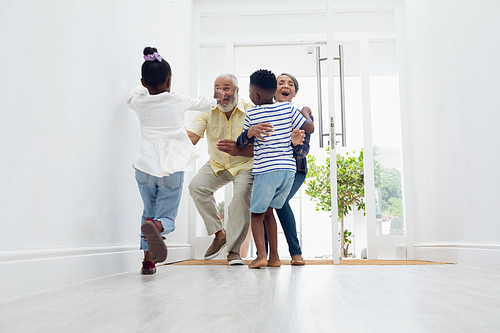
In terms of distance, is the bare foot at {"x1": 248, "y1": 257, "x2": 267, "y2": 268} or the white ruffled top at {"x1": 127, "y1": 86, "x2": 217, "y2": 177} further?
the bare foot at {"x1": 248, "y1": 257, "x2": 267, "y2": 268}

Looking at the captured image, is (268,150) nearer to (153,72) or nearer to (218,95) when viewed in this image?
(218,95)

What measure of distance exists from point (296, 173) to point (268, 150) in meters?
0.46

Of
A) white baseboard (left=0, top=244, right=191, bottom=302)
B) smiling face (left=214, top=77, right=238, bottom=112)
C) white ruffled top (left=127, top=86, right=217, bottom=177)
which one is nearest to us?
white baseboard (left=0, top=244, right=191, bottom=302)

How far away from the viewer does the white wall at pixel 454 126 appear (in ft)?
7.18

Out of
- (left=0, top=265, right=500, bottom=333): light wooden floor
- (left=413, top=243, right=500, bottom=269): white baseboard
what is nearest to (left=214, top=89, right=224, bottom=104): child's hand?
(left=0, top=265, right=500, bottom=333): light wooden floor

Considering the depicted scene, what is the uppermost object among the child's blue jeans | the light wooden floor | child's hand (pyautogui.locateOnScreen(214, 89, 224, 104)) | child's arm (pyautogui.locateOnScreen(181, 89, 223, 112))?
child's hand (pyautogui.locateOnScreen(214, 89, 224, 104))

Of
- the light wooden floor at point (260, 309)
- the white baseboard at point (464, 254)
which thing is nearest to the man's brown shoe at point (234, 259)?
the light wooden floor at point (260, 309)

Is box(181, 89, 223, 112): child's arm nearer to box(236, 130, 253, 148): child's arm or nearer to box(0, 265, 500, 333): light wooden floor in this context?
box(236, 130, 253, 148): child's arm

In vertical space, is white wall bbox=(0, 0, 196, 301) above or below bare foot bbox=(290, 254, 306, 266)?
above

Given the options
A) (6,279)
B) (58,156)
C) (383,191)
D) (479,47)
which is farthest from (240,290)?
(383,191)

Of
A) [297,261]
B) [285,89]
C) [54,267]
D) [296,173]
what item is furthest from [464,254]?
[54,267]

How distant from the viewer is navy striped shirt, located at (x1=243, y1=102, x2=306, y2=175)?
7.30 ft

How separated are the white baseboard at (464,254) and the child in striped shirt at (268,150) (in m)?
1.11

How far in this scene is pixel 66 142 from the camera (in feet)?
4.90
